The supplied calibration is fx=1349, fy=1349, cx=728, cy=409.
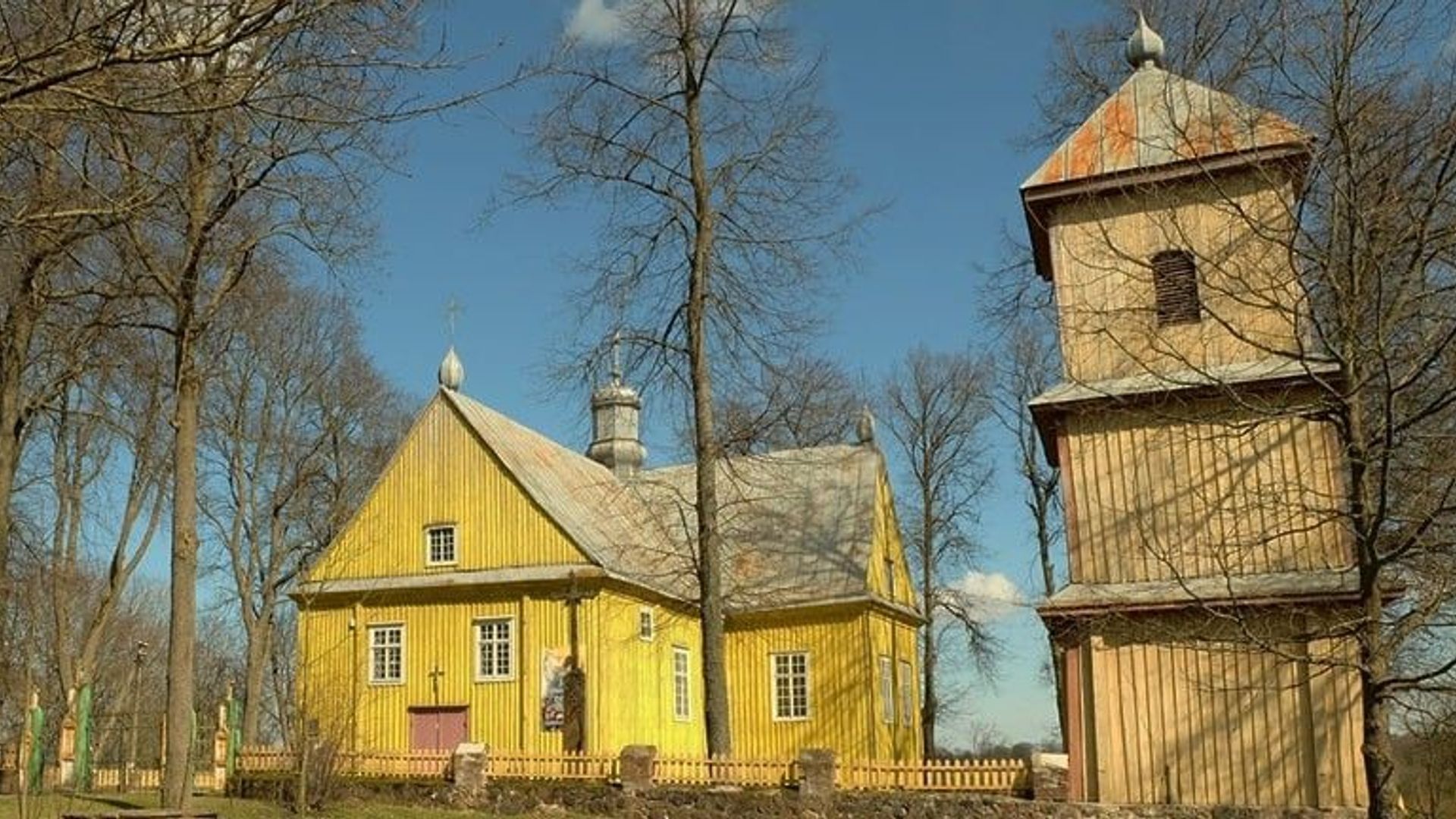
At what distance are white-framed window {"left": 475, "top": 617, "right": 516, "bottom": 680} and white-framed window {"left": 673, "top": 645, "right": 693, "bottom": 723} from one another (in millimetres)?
4091

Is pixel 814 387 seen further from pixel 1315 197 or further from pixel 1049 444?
pixel 1315 197

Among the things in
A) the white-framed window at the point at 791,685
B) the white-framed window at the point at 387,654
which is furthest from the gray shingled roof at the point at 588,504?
the white-framed window at the point at 387,654

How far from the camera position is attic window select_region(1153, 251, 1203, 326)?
52.6 feet

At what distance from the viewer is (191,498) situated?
16.1m

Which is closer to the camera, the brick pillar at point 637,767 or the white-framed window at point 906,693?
the brick pillar at point 637,767

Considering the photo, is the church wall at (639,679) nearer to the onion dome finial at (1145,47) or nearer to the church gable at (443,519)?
the church gable at (443,519)

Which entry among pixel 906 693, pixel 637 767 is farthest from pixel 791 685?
pixel 637 767

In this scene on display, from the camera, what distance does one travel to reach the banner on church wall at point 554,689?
23.6 meters

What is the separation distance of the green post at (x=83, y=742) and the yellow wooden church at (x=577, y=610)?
3.42 metres

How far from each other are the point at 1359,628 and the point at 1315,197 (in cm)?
325

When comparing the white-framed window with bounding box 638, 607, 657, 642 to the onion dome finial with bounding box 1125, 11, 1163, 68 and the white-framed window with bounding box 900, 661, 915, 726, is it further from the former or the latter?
the onion dome finial with bounding box 1125, 11, 1163, 68

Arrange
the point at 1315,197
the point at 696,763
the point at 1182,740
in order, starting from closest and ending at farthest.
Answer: the point at 1315,197, the point at 1182,740, the point at 696,763

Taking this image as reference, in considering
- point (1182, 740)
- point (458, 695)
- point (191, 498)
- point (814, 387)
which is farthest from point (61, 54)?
point (814, 387)

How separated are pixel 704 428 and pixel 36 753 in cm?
995
